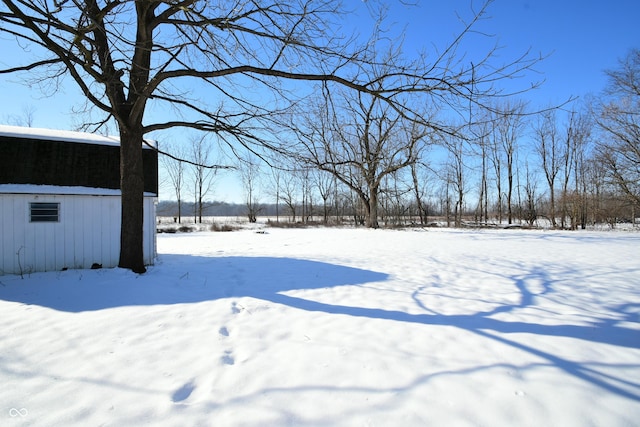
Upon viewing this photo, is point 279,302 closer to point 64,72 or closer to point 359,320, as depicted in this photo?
point 359,320

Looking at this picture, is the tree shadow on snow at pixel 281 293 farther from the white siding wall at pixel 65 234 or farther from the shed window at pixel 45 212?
the shed window at pixel 45 212

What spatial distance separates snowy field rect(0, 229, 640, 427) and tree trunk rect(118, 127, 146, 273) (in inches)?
19.7

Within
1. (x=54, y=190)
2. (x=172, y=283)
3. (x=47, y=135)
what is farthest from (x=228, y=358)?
(x=47, y=135)

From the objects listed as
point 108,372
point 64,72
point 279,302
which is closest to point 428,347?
point 279,302

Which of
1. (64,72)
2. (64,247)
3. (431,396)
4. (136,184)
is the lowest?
(431,396)

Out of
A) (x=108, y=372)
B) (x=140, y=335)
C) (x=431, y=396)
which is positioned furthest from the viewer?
(x=140, y=335)

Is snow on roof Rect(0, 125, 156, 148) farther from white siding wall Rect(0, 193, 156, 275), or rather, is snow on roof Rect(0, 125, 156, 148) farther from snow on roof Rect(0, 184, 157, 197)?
white siding wall Rect(0, 193, 156, 275)

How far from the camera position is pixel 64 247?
8023 mm

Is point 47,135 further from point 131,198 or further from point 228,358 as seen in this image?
point 228,358

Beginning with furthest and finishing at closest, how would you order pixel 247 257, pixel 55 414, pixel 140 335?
pixel 247 257 < pixel 140 335 < pixel 55 414

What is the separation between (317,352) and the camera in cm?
324

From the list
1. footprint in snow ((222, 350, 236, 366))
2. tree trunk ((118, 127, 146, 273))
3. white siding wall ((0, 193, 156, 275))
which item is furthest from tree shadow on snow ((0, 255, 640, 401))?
white siding wall ((0, 193, 156, 275))

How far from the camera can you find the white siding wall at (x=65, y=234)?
745 centimetres

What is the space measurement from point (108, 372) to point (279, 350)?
1567 mm
